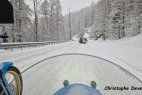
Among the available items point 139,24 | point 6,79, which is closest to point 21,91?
point 6,79

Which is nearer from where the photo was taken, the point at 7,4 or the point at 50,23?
the point at 7,4

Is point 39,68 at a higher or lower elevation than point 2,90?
higher

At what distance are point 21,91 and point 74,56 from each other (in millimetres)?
669

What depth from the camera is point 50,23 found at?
9662cm

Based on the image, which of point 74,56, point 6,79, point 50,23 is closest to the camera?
point 74,56

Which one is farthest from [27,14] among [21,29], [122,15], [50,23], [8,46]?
[50,23]

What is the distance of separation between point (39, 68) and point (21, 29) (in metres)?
48.0

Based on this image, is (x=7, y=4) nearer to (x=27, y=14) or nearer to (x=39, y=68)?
(x=39, y=68)

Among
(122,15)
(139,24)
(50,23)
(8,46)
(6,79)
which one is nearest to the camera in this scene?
(6,79)

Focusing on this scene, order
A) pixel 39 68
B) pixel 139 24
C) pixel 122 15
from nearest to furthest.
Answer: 1. pixel 39 68
2. pixel 139 24
3. pixel 122 15

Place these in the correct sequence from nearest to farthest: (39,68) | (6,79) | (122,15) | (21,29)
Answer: (39,68) < (6,79) < (21,29) < (122,15)

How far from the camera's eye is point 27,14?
51031mm

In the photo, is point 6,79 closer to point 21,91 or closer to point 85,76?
point 21,91

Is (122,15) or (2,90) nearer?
(2,90)
